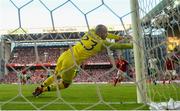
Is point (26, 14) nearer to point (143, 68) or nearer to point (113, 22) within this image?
point (113, 22)

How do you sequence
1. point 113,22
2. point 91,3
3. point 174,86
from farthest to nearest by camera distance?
point 174,86
point 113,22
point 91,3

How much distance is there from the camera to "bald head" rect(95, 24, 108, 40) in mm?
2756

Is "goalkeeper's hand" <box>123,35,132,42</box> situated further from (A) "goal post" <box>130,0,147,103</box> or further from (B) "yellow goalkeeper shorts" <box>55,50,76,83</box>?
(B) "yellow goalkeeper shorts" <box>55,50,76,83</box>

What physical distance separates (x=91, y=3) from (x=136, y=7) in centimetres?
77

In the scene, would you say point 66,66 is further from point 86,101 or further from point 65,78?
point 86,101

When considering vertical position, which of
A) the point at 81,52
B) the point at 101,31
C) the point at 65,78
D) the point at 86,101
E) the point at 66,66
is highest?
the point at 101,31

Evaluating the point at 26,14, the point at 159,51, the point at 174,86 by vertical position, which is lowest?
the point at 174,86

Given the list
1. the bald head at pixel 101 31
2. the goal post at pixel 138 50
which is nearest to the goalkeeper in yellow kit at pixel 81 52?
the bald head at pixel 101 31

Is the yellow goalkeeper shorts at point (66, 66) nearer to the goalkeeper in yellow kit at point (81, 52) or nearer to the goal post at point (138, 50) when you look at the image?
the goalkeeper in yellow kit at point (81, 52)

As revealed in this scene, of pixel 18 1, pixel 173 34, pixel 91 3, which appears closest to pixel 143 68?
pixel 173 34

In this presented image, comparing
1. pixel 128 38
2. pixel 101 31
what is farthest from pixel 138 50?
pixel 101 31

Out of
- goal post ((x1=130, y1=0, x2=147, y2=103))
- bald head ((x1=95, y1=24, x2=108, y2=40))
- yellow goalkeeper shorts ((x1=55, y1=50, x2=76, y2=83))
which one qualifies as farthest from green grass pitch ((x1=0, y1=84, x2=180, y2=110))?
bald head ((x1=95, y1=24, x2=108, y2=40))

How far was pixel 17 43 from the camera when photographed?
7.84ft

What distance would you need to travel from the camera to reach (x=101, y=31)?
2838 mm
